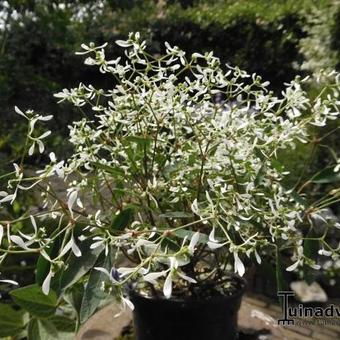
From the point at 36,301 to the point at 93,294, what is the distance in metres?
0.32

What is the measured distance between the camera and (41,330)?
1323 millimetres

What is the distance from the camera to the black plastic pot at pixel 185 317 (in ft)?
4.30

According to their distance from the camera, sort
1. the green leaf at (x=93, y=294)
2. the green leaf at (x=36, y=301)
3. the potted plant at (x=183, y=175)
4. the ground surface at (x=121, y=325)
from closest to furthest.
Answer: the green leaf at (x=93, y=294)
the potted plant at (x=183, y=175)
the green leaf at (x=36, y=301)
the ground surface at (x=121, y=325)

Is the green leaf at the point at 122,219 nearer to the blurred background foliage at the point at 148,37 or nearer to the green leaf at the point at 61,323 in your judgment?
the green leaf at the point at 61,323

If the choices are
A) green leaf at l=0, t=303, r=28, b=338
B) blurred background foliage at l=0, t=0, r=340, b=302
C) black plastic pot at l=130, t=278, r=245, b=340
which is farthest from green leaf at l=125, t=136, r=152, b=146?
blurred background foliage at l=0, t=0, r=340, b=302

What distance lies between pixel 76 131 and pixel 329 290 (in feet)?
8.11

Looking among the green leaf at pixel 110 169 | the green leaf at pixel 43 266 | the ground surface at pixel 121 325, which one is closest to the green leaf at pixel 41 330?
the ground surface at pixel 121 325

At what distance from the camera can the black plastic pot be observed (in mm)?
1311

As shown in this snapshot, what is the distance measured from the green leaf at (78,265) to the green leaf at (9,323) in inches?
19.4

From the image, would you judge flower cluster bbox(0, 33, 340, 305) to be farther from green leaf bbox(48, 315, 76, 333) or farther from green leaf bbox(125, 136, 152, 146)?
green leaf bbox(48, 315, 76, 333)

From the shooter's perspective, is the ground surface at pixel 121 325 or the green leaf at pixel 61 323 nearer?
the green leaf at pixel 61 323

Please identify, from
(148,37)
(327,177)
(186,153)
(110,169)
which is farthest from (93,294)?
(148,37)

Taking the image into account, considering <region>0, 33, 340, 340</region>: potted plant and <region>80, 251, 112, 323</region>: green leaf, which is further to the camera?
<region>0, 33, 340, 340</region>: potted plant

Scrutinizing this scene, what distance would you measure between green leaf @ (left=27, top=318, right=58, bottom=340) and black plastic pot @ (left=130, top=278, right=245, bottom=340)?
0.20 m
